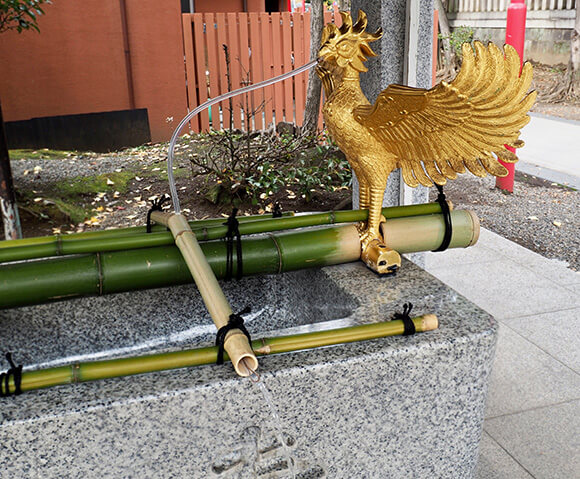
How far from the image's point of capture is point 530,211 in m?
5.50

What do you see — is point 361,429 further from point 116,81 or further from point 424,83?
point 116,81

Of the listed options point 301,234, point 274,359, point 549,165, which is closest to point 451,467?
point 274,359

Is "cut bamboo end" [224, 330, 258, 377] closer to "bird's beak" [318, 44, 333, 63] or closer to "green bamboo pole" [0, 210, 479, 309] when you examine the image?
"green bamboo pole" [0, 210, 479, 309]

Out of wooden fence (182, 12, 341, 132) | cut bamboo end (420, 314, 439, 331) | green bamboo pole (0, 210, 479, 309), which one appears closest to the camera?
cut bamboo end (420, 314, 439, 331)

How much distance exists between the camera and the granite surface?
1.20 meters

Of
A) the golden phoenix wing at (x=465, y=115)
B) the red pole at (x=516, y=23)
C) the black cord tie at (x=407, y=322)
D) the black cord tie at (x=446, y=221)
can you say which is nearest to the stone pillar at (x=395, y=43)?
the black cord tie at (x=446, y=221)

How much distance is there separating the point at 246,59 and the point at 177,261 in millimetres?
6237

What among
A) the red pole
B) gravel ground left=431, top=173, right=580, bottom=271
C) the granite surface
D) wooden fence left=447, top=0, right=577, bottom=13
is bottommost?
gravel ground left=431, top=173, right=580, bottom=271

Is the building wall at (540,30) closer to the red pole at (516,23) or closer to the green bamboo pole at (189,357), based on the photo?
the red pole at (516,23)

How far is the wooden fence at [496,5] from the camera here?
34.9 feet

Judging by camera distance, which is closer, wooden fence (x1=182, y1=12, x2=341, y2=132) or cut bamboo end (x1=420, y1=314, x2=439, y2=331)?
cut bamboo end (x1=420, y1=314, x2=439, y2=331)

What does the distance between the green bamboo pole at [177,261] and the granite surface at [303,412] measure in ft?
0.47

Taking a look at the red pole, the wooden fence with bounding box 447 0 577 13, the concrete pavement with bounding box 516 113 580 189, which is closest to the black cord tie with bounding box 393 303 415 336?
the red pole

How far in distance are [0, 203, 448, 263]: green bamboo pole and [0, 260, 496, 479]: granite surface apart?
181 millimetres
